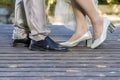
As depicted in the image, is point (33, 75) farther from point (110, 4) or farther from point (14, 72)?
point (110, 4)

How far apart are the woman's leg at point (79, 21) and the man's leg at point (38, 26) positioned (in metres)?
0.22

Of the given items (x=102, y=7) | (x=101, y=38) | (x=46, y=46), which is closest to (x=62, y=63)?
(x=46, y=46)

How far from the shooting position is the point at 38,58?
9.86ft

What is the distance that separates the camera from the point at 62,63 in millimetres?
2869

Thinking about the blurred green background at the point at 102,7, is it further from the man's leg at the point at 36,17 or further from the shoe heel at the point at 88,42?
the man's leg at the point at 36,17

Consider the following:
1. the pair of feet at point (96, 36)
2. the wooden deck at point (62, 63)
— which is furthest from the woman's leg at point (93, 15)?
the wooden deck at point (62, 63)

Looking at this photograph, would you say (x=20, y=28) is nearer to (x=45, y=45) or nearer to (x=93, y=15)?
(x=45, y=45)

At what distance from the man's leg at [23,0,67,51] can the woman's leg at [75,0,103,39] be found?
28 cm

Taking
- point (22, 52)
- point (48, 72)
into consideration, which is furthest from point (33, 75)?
point (22, 52)

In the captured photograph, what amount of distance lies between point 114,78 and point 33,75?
0.44 meters

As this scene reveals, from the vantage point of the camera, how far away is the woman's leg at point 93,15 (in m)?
3.24

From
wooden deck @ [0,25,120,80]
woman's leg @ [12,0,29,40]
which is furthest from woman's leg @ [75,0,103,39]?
woman's leg @ [12,0,29,40]

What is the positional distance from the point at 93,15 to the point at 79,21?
134mm

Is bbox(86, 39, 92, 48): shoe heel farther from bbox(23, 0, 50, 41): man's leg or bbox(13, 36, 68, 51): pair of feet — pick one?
bbox(23, 0, 50, 41): man's leg
